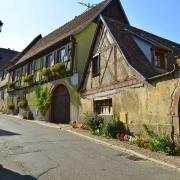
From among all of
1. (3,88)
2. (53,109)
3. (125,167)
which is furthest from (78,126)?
(3,88)

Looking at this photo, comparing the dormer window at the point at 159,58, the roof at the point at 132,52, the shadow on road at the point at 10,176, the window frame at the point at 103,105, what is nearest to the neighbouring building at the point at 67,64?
the window frame at the point at 103,105

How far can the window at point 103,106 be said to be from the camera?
14.5 meters

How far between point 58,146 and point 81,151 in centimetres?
123

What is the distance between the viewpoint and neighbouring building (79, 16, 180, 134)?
10.3m

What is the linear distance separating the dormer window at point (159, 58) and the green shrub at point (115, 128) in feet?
11.8

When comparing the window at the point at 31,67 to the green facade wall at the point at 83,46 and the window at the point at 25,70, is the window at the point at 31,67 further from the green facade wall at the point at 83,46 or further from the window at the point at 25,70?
the green facade wall at the point at 83,46

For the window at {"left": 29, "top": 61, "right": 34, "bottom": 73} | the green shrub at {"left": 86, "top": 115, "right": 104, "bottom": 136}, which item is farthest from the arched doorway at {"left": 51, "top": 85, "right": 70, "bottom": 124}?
the window at {"left": 29, "top": 61, "right": 34, "bottom": 73}

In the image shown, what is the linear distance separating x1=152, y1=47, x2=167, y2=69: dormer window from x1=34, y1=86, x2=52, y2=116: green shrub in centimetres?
904

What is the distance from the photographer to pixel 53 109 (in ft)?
67.9

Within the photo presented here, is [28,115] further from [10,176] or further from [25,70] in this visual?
[10,176]

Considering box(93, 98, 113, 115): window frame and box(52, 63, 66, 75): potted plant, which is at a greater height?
box(52, 63, 66, 75): potted plant

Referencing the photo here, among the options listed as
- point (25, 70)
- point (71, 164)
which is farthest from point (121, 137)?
point (25, 70)

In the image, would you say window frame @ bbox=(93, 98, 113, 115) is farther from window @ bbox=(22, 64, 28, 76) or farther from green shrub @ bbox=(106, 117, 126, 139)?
window @ bbox=(22, 64, 28, 76)

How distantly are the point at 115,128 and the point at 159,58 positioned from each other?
4673 millimetres
